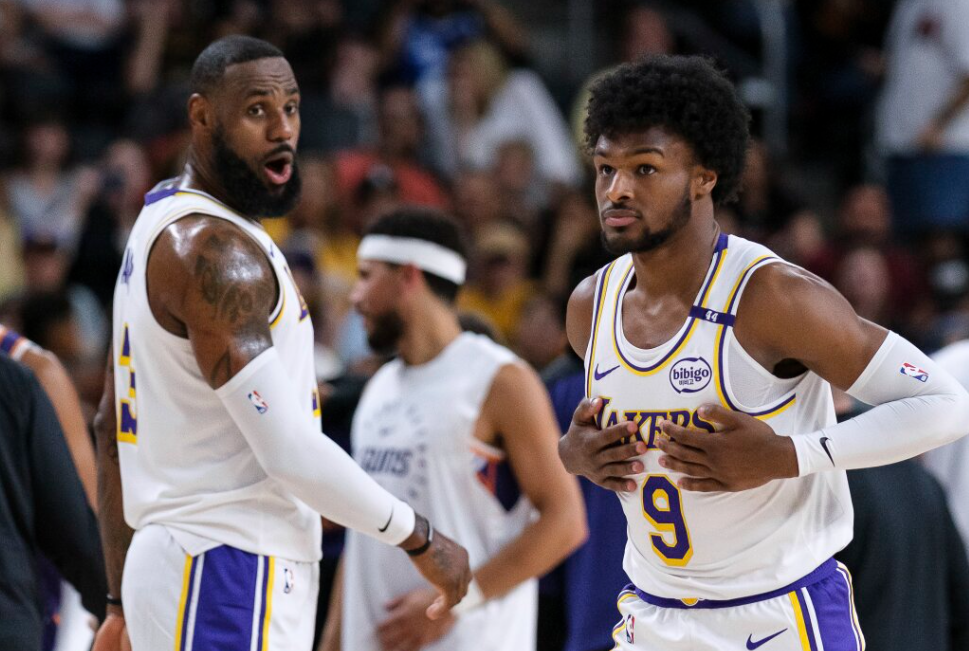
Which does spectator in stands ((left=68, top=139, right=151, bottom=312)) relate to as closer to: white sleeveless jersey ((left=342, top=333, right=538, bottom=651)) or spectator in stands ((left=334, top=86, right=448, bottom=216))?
spectator in stands ((left=334, top=86, right=448, bottom=216))

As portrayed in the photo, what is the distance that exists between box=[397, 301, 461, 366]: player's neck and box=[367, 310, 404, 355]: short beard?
26 millimetres

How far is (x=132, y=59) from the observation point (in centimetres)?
1098

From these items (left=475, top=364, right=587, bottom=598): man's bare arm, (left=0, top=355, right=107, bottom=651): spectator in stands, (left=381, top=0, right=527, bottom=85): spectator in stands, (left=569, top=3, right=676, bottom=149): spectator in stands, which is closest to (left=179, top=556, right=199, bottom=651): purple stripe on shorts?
(left=0, top=355, right=107, bottom=651): spectator in stands

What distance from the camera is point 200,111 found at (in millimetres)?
4180

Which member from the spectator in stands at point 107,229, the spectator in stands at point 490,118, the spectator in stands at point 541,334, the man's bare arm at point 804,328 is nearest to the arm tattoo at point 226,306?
the man's bare arm at point 804,328

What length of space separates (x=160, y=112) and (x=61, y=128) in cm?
79

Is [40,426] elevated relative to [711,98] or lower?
lower

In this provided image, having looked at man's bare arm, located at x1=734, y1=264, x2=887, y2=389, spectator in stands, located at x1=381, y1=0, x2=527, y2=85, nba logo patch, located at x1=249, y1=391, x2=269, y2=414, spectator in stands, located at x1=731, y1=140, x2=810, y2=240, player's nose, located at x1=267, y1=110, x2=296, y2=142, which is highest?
spectator in stands, located at x1=381, y1=0, x2=527, y2=85

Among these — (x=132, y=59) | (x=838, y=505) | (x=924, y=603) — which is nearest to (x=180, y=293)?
(x=838, y=505)

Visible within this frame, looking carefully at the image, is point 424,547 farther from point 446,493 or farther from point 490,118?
point 490,118

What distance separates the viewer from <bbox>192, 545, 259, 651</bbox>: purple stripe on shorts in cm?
382

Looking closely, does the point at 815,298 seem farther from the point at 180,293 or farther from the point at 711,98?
the point at 180,293

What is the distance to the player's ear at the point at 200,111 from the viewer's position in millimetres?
4160

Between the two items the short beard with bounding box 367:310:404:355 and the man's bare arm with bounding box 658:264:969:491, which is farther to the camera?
the short beard with bounding box 367:310:404:355
